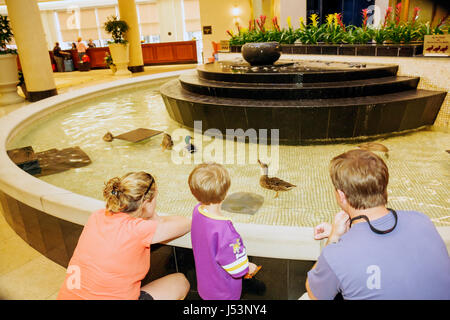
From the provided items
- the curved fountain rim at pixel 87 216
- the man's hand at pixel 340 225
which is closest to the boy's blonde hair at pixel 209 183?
the curved fountain rim at pixel 87 216

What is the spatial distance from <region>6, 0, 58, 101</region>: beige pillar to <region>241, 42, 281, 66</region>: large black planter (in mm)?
5681

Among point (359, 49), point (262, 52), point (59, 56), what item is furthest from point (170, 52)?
point (359, 49)

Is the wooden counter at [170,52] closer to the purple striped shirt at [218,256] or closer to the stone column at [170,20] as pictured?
the stone column at [170,20]

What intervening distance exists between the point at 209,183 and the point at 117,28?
13349 millimetres

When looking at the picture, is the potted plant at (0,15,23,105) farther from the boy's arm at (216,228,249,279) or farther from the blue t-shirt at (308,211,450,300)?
the blue t-shirt at (308,211,450,300)

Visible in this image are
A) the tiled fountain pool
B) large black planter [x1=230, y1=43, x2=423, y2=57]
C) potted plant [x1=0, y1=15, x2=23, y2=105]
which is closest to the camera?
the tiled fountain pool

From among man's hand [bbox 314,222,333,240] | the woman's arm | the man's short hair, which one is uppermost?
the man's short hair

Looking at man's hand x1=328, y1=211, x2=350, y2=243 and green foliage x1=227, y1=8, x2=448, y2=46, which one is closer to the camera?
man's hand x1=328, y1=211, x2=350, y2=243

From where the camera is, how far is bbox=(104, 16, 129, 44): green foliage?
12914 millimetres

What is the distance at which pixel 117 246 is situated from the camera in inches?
62.8

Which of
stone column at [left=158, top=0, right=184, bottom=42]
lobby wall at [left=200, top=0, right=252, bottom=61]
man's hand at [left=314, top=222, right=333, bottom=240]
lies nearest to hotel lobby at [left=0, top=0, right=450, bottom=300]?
man's hand at [left=314, top=222, right=333, bottom=240]

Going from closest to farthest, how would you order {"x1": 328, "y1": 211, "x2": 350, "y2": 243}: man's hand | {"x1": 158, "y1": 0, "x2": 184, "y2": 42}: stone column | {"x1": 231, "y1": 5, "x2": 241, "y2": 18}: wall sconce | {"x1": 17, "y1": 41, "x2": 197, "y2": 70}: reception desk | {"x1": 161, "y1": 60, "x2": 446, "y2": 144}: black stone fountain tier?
{"x1": 328, "y1": 211, "x2": 350, "y2": 243}: man's hand
{"x1": 161, "y1": 60, "x2": 446, "y2": 144}: black stone fountain tier
{"x1": 231, "y1": 5, "x2": 241, "y2": 18}: wall sconce
{"x1": 17, "y1": 41, "x2": 197, "y2": 70}: reception desk
{"x1": 158, "y1": 0, "x2": 184, "y2": 42}: stone column

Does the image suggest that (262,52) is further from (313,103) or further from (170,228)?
(170,228)

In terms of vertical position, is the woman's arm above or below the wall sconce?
below
